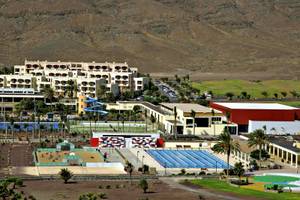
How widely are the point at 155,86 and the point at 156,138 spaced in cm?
4752

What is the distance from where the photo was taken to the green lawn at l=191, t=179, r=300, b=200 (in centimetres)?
5851

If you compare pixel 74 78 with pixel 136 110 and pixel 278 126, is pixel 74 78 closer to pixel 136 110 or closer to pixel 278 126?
pixel 136 110

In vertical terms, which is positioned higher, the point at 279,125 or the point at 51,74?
the point at 51,74

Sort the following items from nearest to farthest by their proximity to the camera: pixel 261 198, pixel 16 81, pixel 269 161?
pixel 261 198, pixel 269 161, pixel 16 81

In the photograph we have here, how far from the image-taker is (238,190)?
61406mm

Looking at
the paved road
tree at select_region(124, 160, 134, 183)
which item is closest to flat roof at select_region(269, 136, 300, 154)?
the paved road

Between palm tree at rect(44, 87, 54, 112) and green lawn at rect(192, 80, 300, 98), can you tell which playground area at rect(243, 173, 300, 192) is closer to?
palm tree at rect(44, 87, 54, 112)

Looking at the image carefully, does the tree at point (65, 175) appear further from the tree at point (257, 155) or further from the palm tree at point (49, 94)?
the palm tree at point (49, 94)

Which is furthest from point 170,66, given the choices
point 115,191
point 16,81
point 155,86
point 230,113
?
point 115,191

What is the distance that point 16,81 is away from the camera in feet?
392

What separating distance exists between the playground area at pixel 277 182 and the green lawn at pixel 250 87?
210 ft

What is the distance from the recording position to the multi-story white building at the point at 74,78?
383 feet

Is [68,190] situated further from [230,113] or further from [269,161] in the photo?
[230,113]

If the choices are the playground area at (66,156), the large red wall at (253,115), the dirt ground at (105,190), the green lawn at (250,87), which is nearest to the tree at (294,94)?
the green lawn at (250,87)
